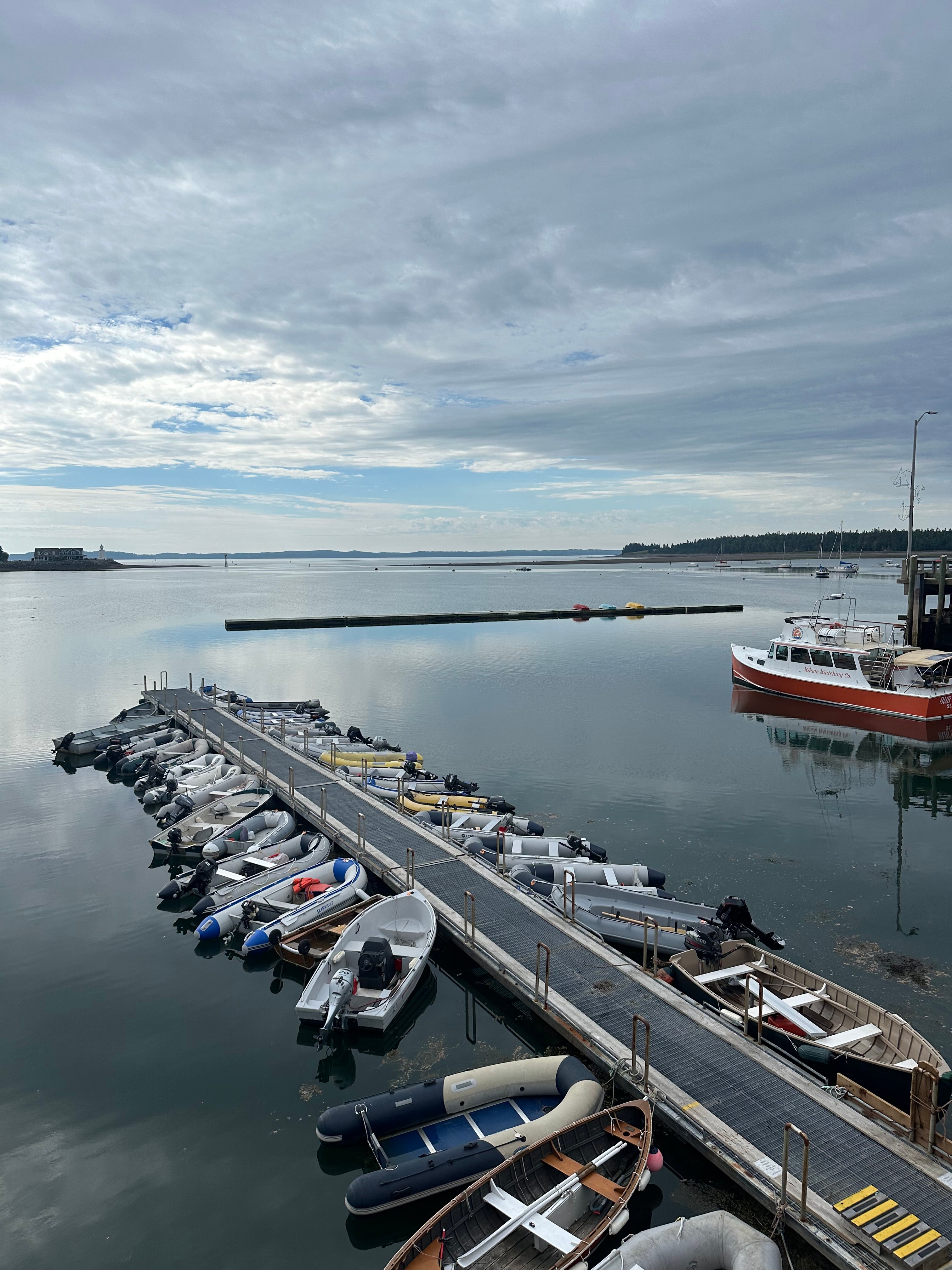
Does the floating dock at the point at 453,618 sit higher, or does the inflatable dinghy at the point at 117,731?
the floating dock at the point at 453,618

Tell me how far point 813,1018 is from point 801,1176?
4.40 m

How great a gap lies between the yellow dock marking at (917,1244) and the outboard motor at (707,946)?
20.4ft

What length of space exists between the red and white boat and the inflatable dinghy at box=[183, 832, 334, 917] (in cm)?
3283

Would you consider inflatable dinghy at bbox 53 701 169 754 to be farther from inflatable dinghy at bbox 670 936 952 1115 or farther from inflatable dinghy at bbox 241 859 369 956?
inflatable dinghy at bbox 670 936 952 1115

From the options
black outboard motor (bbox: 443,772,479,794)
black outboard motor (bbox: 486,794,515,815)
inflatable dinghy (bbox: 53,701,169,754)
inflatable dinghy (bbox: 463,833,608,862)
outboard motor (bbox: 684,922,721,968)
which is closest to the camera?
outboard motor (bbox: 684,922,721,968)

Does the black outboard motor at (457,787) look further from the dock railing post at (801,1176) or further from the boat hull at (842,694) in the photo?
the boat hull at (842,694)

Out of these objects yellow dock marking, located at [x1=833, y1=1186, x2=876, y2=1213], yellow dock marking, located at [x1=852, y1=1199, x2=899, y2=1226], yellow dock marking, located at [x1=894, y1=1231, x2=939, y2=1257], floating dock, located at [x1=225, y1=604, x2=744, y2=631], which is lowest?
yellow dock marking, located at [x1=833, y1=1186, x2=876, y2=1213]

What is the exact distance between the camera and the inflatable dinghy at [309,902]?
16.5 metres

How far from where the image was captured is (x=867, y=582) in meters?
189

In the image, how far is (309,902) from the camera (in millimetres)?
17516

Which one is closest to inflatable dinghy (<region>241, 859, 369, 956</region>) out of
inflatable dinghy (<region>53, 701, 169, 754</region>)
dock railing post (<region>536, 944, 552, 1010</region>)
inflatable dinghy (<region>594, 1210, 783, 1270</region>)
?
dock railing post (<region>536, 944, 552, 1010</region>)

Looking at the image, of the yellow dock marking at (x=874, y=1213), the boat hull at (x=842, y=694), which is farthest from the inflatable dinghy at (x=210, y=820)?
the boat hull at (x=842, y=694)

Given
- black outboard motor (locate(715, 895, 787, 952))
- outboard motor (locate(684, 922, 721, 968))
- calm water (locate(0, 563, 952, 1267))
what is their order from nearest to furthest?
calm water (locate(0, 563, 952, 1267)) → outboard motor (locate(684, 922, 721, 968)) → black outboard motor (locate(715, 895, 787, 952))

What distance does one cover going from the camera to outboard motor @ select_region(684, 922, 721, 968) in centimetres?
1453
